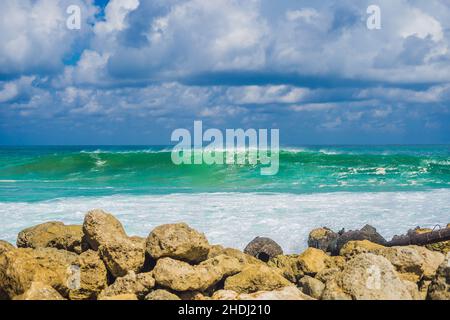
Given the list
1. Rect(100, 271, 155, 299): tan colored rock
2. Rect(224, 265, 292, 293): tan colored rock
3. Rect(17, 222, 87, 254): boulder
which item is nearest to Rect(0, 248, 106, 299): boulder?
Rect(100, 271, 155, 299): tan colored rock

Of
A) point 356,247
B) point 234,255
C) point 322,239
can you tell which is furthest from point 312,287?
point 322,239

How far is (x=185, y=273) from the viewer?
5.20 meters

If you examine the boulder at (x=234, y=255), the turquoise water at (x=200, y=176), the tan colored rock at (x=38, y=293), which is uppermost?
the tan colored rock at (x=38, y=293)

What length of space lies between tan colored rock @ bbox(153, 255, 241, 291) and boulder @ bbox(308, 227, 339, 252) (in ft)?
11.2

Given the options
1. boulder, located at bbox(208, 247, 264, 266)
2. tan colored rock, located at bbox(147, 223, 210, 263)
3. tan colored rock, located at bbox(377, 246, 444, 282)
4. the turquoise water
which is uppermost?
tan colored rock, located at bbox(147, 223, 210, 263)

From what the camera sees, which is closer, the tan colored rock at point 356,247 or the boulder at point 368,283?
the boulder at point 368,283

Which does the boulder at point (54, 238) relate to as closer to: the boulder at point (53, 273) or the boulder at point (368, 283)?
the boulder at point (53, 273)

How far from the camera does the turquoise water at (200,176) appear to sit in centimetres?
1911

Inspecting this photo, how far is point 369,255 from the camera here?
469cm

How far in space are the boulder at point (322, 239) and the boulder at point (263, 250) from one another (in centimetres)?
96

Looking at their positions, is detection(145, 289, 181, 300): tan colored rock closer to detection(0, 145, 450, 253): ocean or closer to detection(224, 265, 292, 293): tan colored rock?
detection(224, 265, 292, 293): tan colored rock

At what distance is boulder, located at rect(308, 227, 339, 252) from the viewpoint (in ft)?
27.9

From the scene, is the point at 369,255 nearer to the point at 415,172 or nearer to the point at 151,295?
the point at 151,295

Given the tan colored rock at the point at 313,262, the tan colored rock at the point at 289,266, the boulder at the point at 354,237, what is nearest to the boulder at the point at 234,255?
the tan colored rock at the point at 289,266
